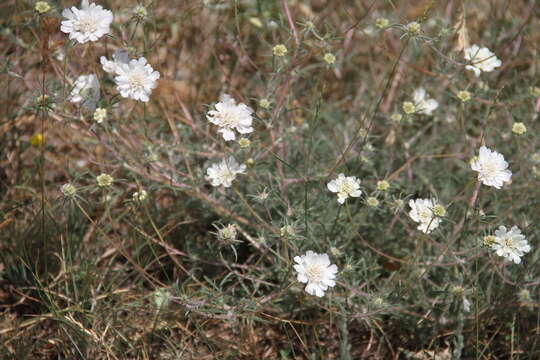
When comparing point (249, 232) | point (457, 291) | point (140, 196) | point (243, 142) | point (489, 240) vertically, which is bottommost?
point (249, 232)

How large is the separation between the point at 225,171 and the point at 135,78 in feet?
1.73

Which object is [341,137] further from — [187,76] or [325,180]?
[187,76]

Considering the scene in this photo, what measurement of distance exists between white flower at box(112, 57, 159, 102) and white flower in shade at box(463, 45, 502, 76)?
147 centimetres

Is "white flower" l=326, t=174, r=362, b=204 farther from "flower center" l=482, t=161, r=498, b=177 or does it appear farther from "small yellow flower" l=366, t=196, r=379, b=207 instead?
"flower center" l=482, t=161, r=498, b=177

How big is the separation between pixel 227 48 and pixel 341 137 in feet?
3.03

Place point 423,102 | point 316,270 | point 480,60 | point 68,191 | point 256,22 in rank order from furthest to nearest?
point 256,22
point 423,102
point 480,60
point 68,191
point 316,270

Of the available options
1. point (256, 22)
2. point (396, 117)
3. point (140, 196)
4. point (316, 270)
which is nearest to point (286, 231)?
point (316, 270)

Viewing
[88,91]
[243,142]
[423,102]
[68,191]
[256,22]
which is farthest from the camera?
[256,22]

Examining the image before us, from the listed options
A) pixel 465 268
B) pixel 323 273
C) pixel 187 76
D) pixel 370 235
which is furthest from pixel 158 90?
pixel 465 268

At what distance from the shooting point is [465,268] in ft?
8.43

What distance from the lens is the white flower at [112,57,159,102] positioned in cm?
227

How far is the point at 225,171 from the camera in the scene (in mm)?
2432

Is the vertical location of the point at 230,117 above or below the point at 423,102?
above

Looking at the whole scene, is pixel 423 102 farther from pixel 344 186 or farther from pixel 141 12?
pixel 141 12
